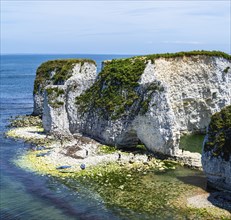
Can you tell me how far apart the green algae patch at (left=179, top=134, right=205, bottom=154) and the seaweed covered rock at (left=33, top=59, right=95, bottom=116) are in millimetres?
23603

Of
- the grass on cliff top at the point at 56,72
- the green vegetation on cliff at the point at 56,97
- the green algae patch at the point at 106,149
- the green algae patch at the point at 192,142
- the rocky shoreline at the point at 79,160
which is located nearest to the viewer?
the rocky shoreline at the point at 79,160

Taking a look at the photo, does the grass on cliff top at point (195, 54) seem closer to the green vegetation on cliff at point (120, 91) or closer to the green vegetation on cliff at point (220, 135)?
the green vegetation on cliff at point (120, 91)

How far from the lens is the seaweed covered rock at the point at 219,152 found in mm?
34281

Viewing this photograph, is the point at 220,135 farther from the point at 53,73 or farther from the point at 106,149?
the point at 53,73

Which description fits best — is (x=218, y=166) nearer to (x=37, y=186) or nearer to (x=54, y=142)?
(x=37, y=186)

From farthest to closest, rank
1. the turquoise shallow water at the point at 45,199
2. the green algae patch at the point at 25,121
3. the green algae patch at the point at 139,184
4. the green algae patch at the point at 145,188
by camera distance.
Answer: the green algae patch at the point at 25,121 → the green algae patch at the point at 139,184 → the green algae patch at the point at 145,188 → the turquoise shallow water at the point at 45,199

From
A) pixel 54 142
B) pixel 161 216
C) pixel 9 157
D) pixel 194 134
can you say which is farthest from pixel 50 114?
pixel 161 216

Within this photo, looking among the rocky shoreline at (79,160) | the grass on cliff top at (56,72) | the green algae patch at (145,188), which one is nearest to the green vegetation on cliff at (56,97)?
the rocky shoreline at (79,160)

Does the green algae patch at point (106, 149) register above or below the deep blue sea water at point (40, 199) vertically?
above

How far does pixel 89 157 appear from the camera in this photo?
153ft

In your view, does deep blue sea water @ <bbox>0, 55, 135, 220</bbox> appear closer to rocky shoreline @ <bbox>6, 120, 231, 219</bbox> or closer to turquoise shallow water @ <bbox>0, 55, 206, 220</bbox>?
turquoise shallow water @ <bbox>0, 55, 206, 220</bbox>

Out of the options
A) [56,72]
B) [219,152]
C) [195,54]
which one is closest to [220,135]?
[219,152]

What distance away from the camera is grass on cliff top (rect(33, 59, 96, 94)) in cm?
6944

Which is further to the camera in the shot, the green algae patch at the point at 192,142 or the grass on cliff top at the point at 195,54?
the grass on cliff top at the point at 195,54
